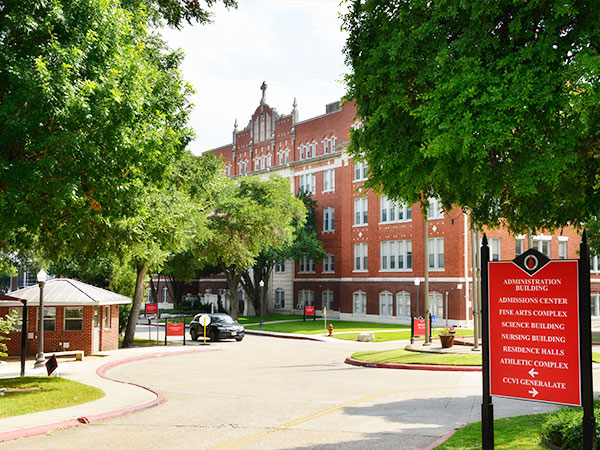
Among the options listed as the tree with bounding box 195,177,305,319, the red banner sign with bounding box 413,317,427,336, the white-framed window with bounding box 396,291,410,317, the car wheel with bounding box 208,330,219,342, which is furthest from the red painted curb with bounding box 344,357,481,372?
→ the white-framed window with bounding box 396,291,410,317

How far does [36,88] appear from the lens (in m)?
10.8

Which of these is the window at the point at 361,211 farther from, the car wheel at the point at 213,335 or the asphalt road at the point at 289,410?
the asphalt road at the point at 289,410

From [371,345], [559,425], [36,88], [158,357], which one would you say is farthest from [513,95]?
[371,345]

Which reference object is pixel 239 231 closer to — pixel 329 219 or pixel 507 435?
pixel 329 219

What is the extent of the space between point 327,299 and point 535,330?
4883cm

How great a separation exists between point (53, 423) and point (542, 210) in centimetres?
927

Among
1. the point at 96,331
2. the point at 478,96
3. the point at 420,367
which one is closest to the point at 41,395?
the point at 420,367

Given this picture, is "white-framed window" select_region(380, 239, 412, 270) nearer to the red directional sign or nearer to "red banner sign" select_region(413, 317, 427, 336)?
"red banner sign" select_region(413, 317, 427, 336)

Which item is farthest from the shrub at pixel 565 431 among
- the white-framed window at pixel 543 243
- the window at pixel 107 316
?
the white-framed window at pixel 543 243

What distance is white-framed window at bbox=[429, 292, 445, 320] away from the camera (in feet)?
145

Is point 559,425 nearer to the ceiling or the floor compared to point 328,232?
nearer to the floor

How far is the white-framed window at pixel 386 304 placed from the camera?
4819cm

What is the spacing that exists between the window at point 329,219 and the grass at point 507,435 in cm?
4502

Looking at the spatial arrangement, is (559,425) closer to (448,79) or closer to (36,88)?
(448,79)
